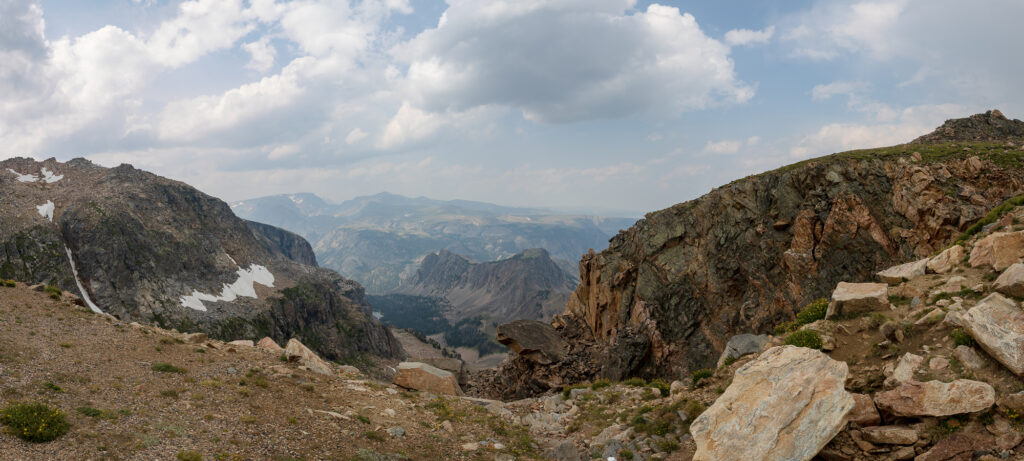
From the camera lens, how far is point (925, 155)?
1732 inches

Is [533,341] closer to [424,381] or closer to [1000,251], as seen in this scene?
[424,381]

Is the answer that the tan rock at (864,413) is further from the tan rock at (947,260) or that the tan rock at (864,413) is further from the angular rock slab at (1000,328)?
the tan rock at (947,260)

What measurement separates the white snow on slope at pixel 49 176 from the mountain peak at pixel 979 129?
829 ft

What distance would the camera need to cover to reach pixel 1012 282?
1492cm

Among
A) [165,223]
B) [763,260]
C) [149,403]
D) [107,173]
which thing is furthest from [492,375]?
[107,173]

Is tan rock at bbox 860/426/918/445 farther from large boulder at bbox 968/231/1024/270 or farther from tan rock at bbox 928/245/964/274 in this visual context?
tan rock at bbox 928/245/964/274

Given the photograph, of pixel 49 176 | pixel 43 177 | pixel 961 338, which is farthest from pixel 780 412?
pixel 49 176

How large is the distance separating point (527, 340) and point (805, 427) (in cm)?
4876

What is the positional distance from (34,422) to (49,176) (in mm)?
219448

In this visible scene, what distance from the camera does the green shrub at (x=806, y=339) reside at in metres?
17.6

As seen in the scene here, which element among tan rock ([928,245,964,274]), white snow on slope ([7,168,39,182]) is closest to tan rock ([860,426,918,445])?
tan rock ([928,245,964,274])

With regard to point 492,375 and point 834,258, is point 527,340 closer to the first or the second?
point 492,375

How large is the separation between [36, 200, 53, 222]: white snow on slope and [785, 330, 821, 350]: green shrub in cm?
→ 20007

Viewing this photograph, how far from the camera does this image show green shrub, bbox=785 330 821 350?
1758cm
